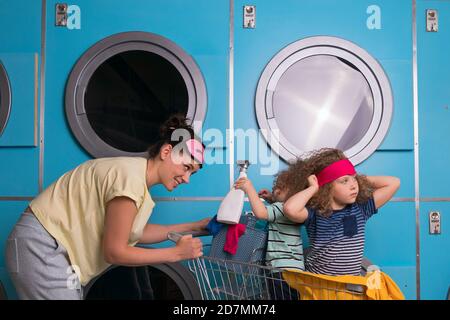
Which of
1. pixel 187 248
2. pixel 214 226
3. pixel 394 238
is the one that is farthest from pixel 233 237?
pixel 394 238

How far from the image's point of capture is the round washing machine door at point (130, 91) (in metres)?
2.64

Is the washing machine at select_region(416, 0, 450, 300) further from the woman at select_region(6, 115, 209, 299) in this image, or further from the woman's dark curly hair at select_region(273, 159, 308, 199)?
the woman at select_region(6, 115, 209, 299)

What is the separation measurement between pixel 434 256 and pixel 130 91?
1.84m

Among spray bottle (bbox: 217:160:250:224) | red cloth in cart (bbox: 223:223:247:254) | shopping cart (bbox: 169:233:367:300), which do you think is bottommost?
shopping cart (bbox: 169:233:367:300)

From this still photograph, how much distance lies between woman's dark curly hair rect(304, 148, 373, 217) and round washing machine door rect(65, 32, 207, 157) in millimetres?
696

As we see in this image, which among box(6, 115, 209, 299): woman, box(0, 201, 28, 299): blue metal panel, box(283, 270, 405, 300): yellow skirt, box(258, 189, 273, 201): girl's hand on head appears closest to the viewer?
box(283, 270, 405, 300): yellow skirt

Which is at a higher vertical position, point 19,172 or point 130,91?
point 130,91

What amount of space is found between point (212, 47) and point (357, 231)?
1.24m

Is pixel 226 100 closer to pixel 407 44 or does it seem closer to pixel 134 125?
pixel 134 125

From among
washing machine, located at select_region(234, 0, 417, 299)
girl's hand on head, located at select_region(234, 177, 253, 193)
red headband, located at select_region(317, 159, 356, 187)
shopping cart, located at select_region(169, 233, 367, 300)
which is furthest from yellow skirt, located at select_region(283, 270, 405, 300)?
washing machine, located at select_region(234, 0, 417, 299)

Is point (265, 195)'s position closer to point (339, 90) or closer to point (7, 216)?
point (339, 90)

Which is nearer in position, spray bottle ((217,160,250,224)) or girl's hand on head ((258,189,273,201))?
spray bottle ((217,160,250,224))

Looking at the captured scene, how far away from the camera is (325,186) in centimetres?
214

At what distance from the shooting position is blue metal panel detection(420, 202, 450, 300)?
265cm
